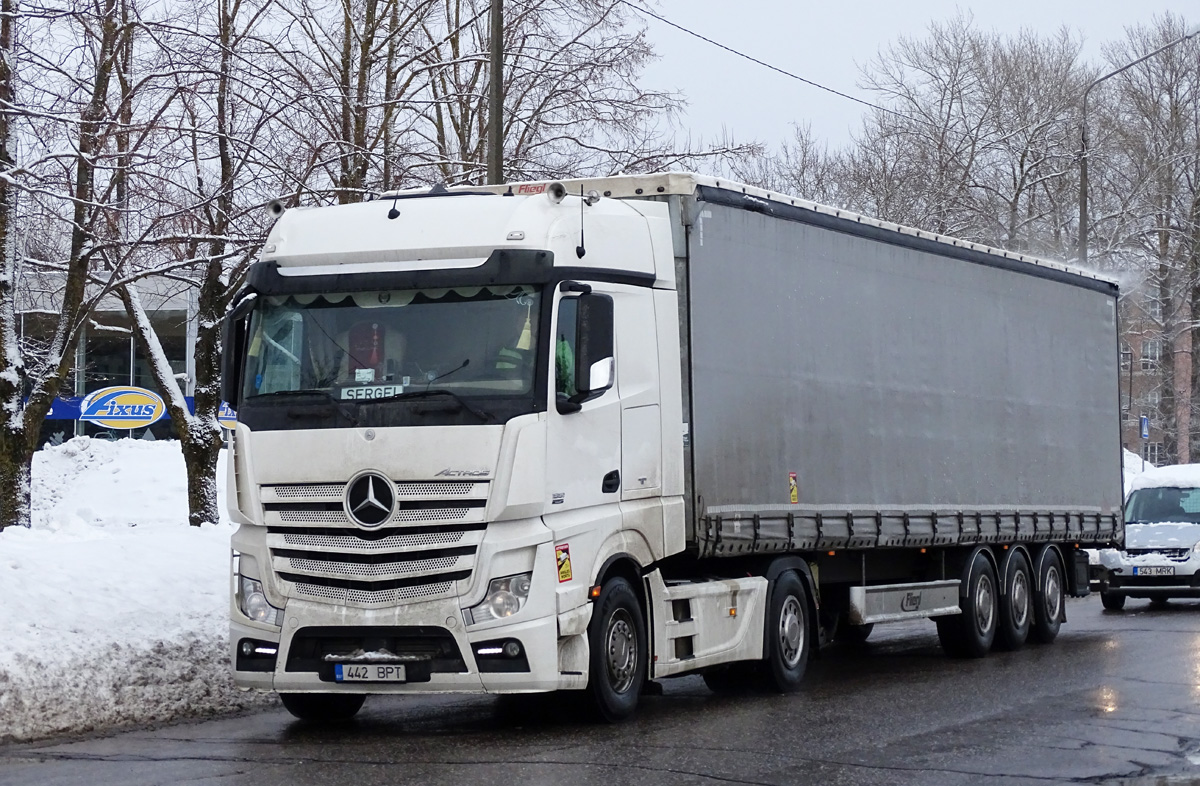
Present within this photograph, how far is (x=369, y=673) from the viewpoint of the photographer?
9391 mm

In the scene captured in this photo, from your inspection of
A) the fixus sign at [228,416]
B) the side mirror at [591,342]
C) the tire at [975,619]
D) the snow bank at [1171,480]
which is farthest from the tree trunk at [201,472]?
the snow bank at [1171,480]

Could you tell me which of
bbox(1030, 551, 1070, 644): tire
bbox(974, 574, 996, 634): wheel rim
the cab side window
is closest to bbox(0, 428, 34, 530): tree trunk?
the cab side window

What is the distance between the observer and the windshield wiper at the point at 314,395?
9.48m

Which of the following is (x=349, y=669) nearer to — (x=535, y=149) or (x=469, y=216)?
(x=469, y=216)

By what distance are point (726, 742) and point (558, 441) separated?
6.59 feet

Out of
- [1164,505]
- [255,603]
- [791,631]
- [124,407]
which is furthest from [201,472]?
[1164,505]

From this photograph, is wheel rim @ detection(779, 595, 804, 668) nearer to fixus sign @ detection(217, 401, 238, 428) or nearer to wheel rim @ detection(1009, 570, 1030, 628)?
fixus sign @ detection(217, 401, 238, 428)

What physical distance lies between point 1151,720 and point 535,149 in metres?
14.2

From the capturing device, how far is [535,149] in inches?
889

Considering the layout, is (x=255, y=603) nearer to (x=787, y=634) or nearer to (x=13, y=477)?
(x=787, y=634)

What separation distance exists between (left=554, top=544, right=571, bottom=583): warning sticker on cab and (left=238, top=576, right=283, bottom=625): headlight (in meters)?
1.71

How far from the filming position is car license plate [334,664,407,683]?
9.34 m

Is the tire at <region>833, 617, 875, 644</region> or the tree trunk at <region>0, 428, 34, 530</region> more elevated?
the tree trunk at <region>0, 428, 34, 530</region>

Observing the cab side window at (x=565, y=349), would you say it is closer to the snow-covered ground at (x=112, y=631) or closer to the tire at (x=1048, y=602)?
the snow-covered ground at (x=112, y=631)
